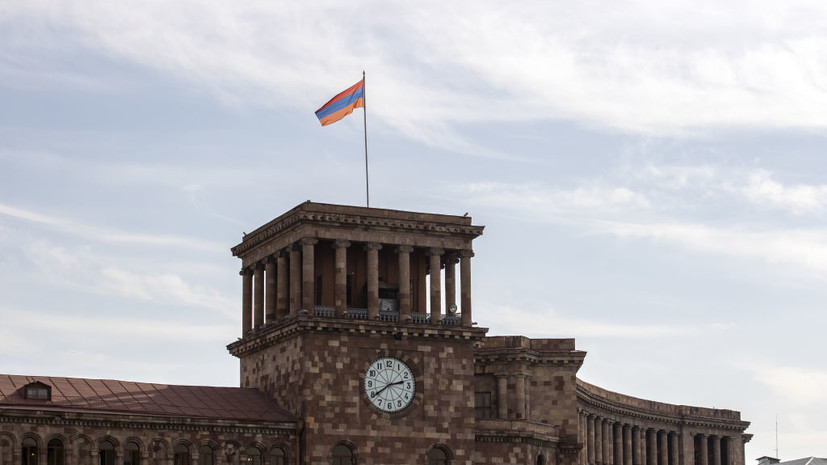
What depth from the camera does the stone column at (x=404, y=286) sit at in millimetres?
120500

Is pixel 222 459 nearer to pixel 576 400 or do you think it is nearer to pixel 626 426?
pixel 576 400

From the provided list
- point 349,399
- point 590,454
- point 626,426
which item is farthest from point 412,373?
point 626,426

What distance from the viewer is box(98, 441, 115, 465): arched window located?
11006 centimetres

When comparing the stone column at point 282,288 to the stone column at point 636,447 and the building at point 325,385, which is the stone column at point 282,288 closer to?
the building at point 325,385

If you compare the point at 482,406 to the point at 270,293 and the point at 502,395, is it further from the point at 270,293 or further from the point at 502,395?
the point at 270,293

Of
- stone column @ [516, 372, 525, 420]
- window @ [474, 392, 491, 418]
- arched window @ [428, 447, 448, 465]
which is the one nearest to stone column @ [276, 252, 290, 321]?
arched window @ [428, 447, 448, 465]

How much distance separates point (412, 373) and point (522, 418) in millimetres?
17164

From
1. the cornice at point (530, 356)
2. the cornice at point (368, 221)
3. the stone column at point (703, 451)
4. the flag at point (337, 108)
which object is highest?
the flag at point (337, 108)

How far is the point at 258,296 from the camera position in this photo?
126688 mm

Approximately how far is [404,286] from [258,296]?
40.6ft

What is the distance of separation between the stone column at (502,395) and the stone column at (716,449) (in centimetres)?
5971

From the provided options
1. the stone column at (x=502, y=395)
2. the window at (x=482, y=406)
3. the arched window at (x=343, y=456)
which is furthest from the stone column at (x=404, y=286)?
the window at (x=482, y=406)

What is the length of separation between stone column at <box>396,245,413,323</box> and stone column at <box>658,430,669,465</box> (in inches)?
2693

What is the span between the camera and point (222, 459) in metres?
114
